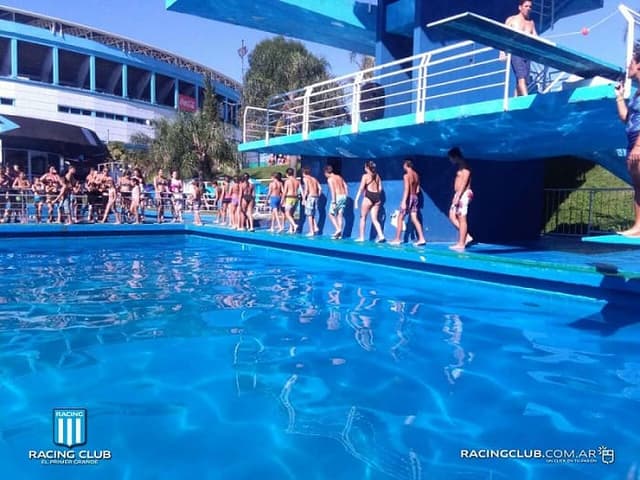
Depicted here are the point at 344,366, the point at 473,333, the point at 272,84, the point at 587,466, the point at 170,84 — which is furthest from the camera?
the point at 170,84

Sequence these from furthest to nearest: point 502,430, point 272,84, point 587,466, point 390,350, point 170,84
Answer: point 170,84
point 272,84
point 390,350
point 502,430
point 587,466

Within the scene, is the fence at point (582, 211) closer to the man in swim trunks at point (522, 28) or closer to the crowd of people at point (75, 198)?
the man in swim trunks at point (522, 28)

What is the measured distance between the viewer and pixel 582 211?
1305 cm

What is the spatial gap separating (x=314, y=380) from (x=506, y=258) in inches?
200

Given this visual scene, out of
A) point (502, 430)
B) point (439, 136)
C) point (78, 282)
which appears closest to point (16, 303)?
point (78, 282)

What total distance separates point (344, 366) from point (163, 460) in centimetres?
178

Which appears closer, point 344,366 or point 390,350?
point 344,366

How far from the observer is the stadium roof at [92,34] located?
136 ft

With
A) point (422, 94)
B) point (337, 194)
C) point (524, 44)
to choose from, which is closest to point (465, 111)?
point (422, 94)

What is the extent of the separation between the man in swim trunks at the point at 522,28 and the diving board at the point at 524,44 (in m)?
1.08

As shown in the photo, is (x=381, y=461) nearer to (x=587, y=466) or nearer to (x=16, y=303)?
(x=587, y=466)

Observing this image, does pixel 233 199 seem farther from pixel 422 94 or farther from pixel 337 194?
pixel 422 94

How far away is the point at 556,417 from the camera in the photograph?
340 centimetres

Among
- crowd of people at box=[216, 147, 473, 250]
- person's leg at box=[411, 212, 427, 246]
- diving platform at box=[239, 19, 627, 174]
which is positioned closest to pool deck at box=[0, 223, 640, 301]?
person's leg at box=[411, 212, 427, 246]
